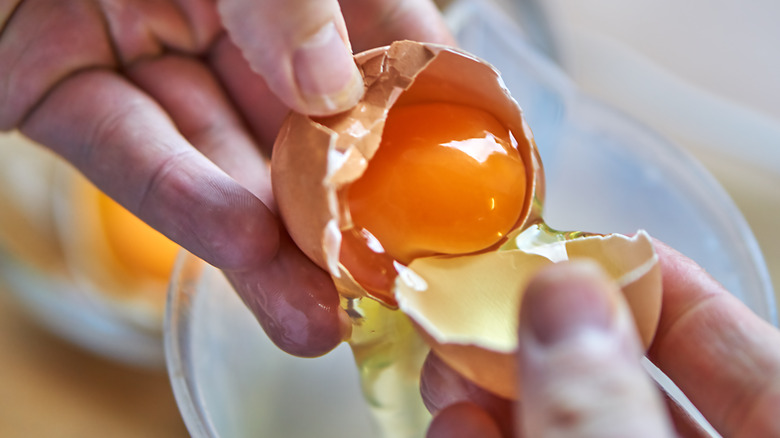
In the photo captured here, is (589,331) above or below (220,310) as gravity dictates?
above

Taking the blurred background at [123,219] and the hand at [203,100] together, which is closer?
the hand at [203,100]

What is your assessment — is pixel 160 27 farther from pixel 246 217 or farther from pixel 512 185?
pixel 512 185

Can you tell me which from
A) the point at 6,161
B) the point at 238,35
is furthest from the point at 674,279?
the point at 6,161

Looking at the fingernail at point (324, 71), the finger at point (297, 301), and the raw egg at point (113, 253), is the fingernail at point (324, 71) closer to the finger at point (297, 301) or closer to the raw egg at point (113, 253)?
the finger at point (297, 301)

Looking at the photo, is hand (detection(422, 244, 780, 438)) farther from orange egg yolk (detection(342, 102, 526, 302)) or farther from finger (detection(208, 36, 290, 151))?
finger (detection(208, 36, 290, 151))

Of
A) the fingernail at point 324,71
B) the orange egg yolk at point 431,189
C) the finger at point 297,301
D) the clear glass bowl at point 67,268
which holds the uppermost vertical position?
the fingernail at point 324,71

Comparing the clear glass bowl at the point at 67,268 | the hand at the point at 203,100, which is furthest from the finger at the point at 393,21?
the clear glass bowl at the point at 67,268

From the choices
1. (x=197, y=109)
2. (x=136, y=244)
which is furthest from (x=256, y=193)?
(x=136, y=244)
